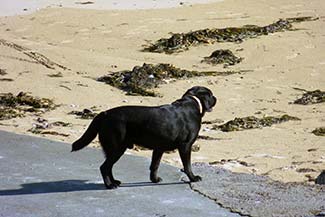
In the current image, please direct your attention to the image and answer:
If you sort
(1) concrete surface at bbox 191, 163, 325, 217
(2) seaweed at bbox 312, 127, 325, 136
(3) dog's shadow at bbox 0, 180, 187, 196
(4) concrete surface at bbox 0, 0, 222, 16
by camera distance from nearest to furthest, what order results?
1. (1) concrete surface at bbox 191, 163, 325, 217
2. (3) dog's shadow at bbox 0, 180, 187, 196
3. (2) seaweed at bbox 312, 127, 325, 136
4. (4) concrete surface at bbox 0, 0, 222, 16

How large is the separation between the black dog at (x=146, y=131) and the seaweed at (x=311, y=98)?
232 inches

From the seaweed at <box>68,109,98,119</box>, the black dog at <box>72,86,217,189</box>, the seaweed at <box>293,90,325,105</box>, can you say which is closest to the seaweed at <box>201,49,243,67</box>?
the seaweed at <box>293,90,325,105</box>

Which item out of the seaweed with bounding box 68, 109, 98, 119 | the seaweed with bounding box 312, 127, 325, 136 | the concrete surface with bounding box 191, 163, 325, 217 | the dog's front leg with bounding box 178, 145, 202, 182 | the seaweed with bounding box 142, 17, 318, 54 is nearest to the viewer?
the concrete surface with bounding box 191, 163, 325, 217

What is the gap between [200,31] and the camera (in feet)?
63.9

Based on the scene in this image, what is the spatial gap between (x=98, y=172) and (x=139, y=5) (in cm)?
1721

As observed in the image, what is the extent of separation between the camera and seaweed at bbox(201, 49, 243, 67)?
1669 centimetres

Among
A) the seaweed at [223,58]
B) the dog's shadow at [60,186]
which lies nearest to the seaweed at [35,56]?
the seaweed at [223,58]

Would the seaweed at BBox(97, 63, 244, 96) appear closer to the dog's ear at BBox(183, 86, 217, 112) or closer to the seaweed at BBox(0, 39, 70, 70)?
the seaweed at BBox(0, 39, 70, 70)

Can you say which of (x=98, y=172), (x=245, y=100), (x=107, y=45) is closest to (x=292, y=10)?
(x=107, y=45)

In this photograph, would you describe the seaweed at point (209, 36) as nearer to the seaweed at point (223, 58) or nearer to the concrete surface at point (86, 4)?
the seaweed at point (223, 58)

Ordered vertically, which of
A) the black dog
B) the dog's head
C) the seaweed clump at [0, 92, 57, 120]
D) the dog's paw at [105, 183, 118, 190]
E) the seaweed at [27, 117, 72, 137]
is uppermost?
the dog's head

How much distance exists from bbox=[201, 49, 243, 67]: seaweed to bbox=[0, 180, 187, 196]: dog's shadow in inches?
364

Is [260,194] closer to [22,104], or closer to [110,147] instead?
[110,147]

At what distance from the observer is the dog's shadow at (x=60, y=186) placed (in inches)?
279
